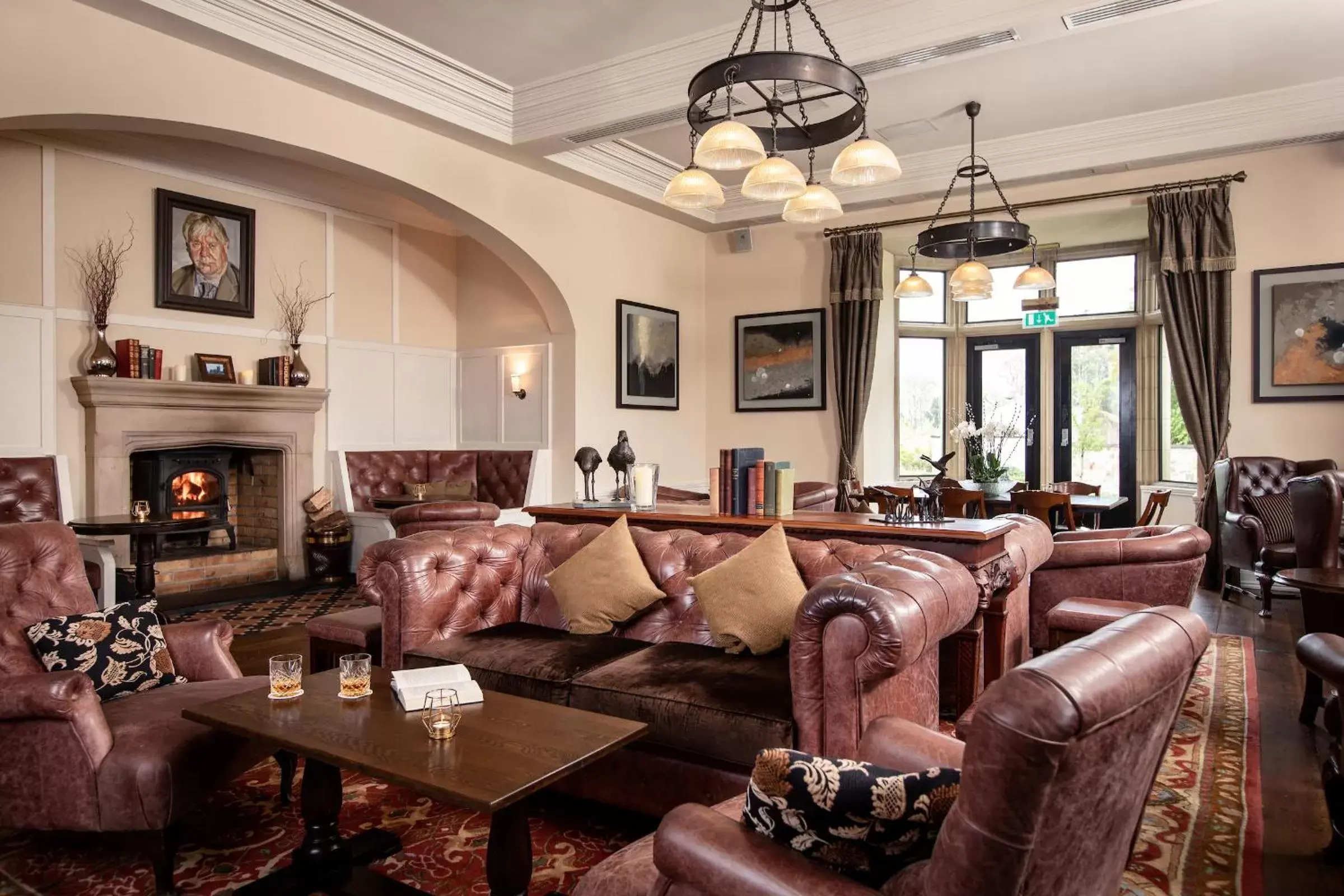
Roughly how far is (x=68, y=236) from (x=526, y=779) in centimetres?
628

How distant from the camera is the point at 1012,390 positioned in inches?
372

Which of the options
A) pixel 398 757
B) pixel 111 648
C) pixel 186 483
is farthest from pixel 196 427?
pixel 398 757

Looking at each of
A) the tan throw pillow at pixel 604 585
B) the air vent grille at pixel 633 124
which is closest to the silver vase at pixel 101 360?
the air vent grille at pixel 633 124

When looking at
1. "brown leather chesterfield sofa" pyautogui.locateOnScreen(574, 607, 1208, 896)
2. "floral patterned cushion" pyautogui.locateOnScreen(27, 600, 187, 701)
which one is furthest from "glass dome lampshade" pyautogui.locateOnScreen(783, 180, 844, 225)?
"floral patterned cushion" pyautogui.locateOnScreen(27, 600, 187, 701)

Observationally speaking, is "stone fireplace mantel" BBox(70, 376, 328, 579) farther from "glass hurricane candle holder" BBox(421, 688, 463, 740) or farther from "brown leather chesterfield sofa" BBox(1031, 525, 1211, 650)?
"brown leather chesterfield sofa" BBox(1031, 525, 1211, 650)

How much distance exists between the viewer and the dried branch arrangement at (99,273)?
20.5 ft

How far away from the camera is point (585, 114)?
596 cm

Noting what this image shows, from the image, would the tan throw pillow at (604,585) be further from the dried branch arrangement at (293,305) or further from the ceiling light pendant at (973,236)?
the dried branch arrangement at (293,305)

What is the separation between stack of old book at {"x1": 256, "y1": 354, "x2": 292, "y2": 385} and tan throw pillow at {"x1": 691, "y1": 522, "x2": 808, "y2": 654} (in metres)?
5.40

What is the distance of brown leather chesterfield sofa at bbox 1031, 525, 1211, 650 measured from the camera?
4336 mm

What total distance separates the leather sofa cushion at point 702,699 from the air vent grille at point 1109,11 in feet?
12.3

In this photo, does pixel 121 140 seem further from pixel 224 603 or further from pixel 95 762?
pixel 95 762

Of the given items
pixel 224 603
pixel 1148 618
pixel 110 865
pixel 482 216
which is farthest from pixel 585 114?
pixel 1148 618

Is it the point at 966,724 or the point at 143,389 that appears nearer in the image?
the point at 966,724
